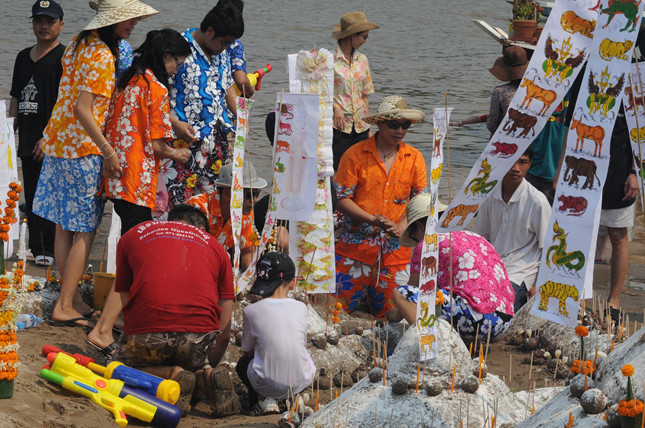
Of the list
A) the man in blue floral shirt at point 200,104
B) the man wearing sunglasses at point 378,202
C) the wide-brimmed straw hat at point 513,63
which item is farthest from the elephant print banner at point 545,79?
the wide-brimmed straw hat at point 513,63

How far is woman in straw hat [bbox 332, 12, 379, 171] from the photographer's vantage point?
802 centimetres

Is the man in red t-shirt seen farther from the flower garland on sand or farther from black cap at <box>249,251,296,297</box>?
the flower garland on sand

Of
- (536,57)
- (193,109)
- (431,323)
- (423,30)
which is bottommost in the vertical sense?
(423,30)

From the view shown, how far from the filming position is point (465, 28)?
946 inches

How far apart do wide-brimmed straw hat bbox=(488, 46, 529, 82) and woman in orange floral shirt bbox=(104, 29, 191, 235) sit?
105 inches

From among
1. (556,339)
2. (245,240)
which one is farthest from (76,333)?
(556,339)

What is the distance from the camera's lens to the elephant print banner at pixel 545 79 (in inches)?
160

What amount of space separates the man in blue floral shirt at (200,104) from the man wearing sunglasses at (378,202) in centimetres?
98

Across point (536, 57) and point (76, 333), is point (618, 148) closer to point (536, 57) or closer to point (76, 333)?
point (536, 57)

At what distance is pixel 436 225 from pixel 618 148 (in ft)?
9.19

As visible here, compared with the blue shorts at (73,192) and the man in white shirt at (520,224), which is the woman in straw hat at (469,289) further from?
the blue shorts at (73,192)

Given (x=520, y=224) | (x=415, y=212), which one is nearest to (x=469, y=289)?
(x=415, y=212)

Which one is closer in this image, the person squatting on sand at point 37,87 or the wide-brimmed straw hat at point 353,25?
the person squatting on sand at point 37,87

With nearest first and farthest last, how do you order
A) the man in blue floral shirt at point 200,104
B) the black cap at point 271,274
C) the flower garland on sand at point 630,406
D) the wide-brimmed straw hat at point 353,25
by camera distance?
the flower garland on sand at point 630,406, the black cap at point 271,274, the man in blue floral shirt at point 200,104, the wide-brimmed straw hat at point 353,25
